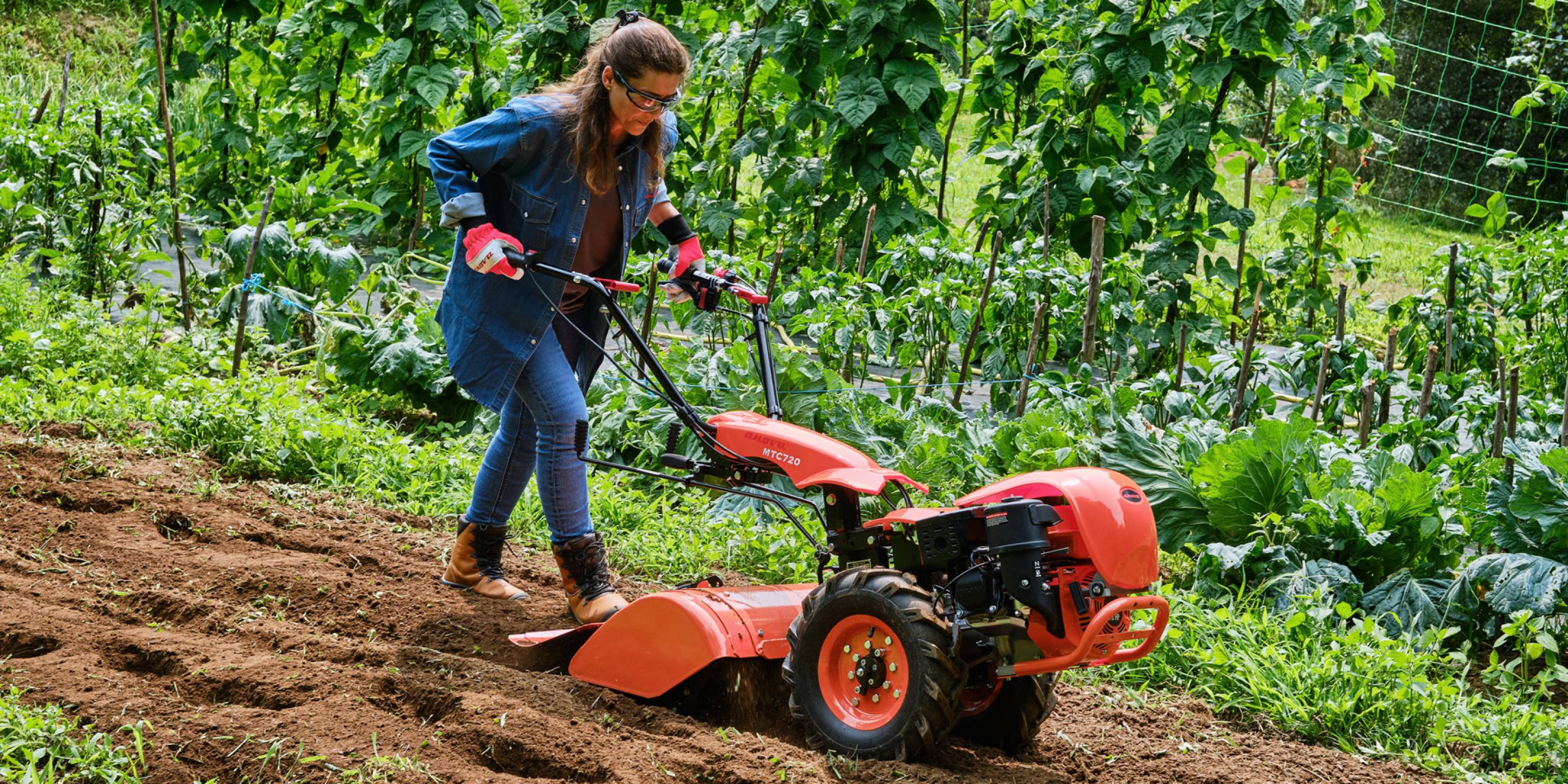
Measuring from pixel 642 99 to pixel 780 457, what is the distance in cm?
98

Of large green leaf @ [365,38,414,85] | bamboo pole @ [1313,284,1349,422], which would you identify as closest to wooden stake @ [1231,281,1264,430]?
bamboo pole @ [1313,284,1349,422]

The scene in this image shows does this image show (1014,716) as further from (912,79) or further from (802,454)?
(912,79)

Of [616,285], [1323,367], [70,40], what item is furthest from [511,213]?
[70,40]

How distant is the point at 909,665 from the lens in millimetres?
2725

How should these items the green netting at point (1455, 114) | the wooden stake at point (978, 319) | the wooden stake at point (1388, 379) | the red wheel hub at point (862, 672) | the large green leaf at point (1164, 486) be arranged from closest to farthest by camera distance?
the red wheel hub at point (862, 672)
the large green leaf at point (1164, 486)
the wooden stake at point (1388, 379)
the wooden stake at point (978, 319)
the green netting at point (1455, 114)

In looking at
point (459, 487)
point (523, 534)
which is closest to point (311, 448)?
point (459, 487)

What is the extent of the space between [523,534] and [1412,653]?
2819 mm

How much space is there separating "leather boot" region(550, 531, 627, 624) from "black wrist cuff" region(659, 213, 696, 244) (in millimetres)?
881

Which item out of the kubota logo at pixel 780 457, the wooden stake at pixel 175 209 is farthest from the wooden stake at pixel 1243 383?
the wooden stake at pixel 175 209

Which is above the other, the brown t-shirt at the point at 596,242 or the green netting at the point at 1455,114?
the green netting at the point at 1455,114

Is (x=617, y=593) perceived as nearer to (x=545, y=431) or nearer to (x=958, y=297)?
(x=545, y=431)

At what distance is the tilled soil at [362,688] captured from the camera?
2.77m

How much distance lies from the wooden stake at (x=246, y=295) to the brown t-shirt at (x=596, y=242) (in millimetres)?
2766

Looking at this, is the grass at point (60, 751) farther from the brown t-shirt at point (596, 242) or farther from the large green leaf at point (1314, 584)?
the large green leaf at point (1314, 584)
